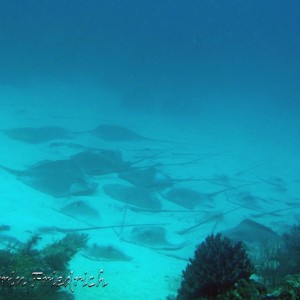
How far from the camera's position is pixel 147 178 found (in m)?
16.1

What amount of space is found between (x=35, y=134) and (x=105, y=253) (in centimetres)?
1389

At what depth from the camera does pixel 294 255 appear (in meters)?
8.30

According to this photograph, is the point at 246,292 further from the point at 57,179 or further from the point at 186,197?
the point at 57,179

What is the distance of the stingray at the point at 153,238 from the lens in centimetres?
1041

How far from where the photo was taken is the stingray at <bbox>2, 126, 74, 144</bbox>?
2003 cm

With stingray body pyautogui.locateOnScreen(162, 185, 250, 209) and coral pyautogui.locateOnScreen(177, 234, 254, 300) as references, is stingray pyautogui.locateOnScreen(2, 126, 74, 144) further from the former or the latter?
coral pyautogui.locateOnScreen(177, 234, 254, 300)

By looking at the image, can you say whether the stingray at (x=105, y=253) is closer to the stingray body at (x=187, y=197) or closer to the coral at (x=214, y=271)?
the coral at (x=214, y=271)

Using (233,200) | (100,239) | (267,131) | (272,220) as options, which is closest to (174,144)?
(233,200)

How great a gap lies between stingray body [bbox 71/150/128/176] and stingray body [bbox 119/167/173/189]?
2.44 feet

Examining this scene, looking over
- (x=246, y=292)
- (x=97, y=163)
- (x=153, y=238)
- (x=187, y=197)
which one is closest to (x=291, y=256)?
(x=153, y=238)

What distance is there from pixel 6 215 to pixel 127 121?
2634cm

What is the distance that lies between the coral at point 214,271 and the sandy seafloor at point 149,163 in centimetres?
232

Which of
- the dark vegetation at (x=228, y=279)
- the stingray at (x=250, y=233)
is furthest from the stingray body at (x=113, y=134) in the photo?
the dark vegetation at (x=228, y=279)

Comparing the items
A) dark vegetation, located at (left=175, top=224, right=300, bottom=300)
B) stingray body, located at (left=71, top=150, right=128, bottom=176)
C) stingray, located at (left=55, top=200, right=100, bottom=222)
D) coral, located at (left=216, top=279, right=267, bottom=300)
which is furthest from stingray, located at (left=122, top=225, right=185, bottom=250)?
coral, located at (left=216, top=279, right=267, bottom=300)
